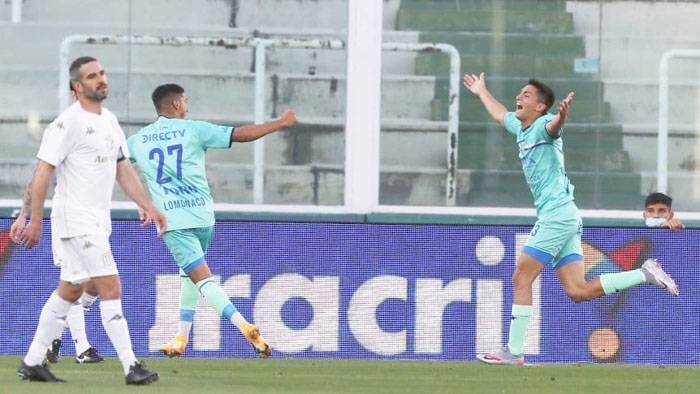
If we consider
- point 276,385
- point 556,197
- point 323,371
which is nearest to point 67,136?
point 276,385

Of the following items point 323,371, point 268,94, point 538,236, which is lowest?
point 323,371

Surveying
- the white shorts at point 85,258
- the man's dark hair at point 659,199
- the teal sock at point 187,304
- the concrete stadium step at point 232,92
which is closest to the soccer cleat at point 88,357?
the teal sock at point 187,304

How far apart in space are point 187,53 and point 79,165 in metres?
5.07

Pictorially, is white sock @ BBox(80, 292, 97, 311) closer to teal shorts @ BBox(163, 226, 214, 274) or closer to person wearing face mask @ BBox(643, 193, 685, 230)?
teal shorts @ BBox(163, 226, 214, 274)

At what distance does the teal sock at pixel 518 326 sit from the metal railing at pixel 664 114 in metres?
3.24

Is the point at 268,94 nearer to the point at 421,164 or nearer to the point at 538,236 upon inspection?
the point at 421,164

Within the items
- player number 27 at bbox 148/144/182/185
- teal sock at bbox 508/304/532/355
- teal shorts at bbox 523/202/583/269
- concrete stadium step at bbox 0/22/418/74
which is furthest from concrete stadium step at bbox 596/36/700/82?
player number 27 at bbox 148/144/182/185

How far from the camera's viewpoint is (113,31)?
13.3m

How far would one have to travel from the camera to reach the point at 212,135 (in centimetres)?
1028

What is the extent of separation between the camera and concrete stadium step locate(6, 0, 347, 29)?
1330cm

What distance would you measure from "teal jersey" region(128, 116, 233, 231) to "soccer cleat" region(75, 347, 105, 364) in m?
0.98

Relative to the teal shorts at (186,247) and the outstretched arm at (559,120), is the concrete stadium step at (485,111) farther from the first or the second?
the teal shorts at (186,247)

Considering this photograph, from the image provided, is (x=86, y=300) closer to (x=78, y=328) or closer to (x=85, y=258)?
(x=78, y=328)

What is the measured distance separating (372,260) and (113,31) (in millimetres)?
3164
